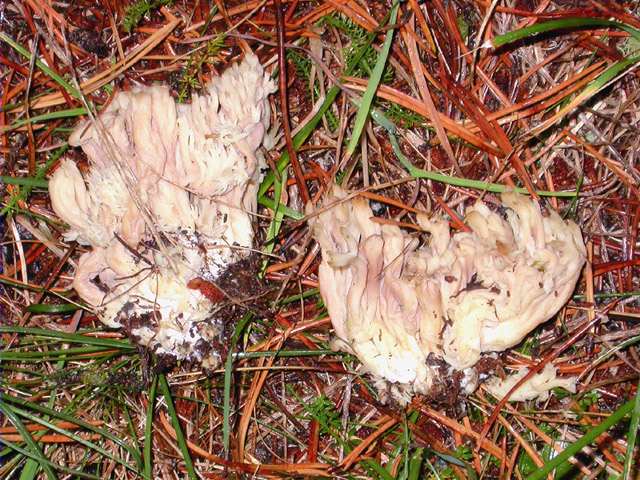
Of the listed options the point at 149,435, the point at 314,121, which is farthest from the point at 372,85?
the point at 149,435

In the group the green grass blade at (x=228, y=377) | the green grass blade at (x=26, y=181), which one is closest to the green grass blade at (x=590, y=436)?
the green grass blade at (x=228, y=377)

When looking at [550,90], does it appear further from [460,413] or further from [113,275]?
[113,275]

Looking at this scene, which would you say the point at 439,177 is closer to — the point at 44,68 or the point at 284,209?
the point at 284,209

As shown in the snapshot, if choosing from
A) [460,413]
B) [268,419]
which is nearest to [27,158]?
[268,419]

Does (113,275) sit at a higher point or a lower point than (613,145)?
lower

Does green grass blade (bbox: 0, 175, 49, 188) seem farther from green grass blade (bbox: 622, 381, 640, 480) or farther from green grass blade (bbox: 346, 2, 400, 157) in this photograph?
green grass blade (bbox: 622, 381, 640, 480)

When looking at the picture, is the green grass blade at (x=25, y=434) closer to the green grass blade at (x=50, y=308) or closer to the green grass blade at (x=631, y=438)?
the green grass blade at (x=50, y=308)
